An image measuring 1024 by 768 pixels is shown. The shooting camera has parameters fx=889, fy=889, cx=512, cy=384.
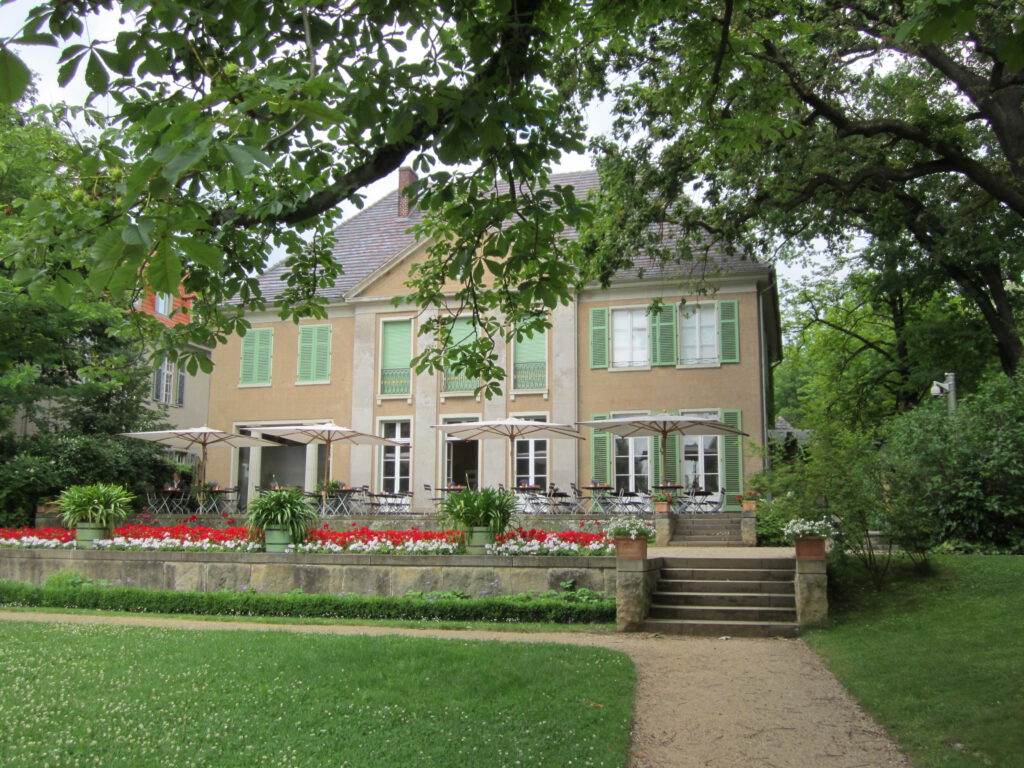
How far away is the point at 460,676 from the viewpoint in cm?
685

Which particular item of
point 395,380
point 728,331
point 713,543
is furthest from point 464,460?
point 713,543

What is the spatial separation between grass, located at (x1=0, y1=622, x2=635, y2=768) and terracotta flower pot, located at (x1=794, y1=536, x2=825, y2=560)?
3263 mm

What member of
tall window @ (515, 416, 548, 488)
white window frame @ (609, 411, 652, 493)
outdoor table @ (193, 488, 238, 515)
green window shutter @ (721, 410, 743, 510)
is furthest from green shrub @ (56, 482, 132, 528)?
green window shutter @ (721, 410, 743, 510)

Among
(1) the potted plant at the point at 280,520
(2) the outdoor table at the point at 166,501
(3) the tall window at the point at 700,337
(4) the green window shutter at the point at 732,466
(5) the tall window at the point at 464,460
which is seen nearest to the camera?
(1) the potted plant at the point at 280,520

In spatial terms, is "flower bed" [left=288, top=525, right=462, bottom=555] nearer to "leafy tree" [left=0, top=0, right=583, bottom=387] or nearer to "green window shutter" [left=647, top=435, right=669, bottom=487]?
"leafy tree" [left=0, top=0, right=583, bottom=387]

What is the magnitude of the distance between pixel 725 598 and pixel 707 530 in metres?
7.07

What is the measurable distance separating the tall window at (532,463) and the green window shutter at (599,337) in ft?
7.19

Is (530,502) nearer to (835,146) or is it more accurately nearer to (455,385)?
(455,385)

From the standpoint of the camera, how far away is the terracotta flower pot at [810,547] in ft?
34.0

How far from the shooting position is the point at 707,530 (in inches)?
720

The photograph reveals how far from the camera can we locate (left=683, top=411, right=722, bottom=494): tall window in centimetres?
2228

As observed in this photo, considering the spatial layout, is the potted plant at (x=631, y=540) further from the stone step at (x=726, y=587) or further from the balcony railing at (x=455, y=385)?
the balcony railing at (x=455, y=385)

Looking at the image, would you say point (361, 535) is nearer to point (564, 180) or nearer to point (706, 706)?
point (706, 706)

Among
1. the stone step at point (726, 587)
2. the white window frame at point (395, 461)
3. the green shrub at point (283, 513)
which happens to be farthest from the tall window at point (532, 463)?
the stone step at point (726, 587)
